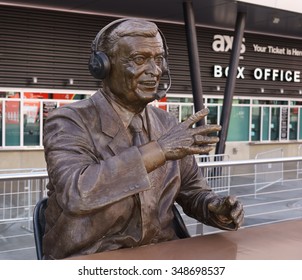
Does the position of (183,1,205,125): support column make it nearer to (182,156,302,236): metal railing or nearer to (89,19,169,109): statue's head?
(182,156,302,236): metal railing

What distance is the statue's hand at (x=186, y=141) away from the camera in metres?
1.93

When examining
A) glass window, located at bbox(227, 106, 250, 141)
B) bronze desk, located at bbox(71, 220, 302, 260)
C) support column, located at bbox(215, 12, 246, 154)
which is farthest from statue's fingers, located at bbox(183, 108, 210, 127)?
glass window, located at bbox(227, 106, 250, 141)

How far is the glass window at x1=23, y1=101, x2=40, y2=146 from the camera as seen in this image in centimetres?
1341

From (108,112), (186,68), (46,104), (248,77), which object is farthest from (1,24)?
(108,112)

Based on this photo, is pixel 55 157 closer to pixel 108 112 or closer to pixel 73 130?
pixel 73 130

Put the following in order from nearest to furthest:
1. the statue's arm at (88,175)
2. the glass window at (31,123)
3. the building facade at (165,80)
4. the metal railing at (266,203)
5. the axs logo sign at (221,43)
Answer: the statue's arm at (88,175) < the metal railing at (266,203) < the building facade at (165,80) < the glass window at (31,123) < the axs logo sign at (221,43)

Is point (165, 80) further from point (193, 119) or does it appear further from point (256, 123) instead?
point (193, 119)

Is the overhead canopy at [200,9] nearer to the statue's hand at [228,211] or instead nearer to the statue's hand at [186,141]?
the statue's hand at [228,211]

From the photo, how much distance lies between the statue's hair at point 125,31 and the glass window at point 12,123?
1137 cm

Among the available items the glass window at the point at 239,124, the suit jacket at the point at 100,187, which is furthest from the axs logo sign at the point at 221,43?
the suit jacket at the point at 100,187

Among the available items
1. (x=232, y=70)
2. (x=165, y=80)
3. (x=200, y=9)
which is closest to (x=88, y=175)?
(x=165, y=80)

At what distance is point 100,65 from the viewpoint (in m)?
2.14

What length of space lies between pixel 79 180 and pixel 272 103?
17263 millimetres
